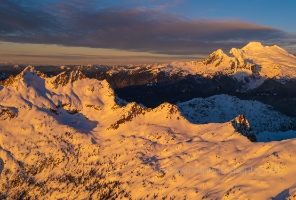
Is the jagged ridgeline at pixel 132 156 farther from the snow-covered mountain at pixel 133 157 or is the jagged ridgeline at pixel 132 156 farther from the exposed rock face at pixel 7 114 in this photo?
the exposed rock face at pixel 7 114

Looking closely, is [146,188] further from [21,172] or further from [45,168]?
[21,172]

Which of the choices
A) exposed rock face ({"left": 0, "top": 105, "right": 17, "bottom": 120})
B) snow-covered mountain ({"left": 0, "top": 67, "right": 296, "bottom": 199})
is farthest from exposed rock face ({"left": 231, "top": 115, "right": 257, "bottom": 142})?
exposed rock face ({"left": 0, "top": 105, "right": 17, "bottom": 120})

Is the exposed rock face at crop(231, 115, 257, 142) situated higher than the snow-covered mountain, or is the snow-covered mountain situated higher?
the exposed rock face at crop(231, 115, 257, 142)

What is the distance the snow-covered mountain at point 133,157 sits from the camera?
343ft

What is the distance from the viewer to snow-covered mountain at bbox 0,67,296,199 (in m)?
104

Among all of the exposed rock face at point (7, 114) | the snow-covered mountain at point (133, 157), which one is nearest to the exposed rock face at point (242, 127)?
the snow-covered mountain at point (133, 157)

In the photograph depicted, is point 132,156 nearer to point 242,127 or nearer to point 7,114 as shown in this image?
point 242,127

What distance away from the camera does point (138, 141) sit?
158125 mm

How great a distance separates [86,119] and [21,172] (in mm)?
47822

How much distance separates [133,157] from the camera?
146m

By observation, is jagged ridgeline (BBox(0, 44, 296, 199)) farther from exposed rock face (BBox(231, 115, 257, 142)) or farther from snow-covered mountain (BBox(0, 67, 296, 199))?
exposed rock face (BBox(231, 115, 257, 142))

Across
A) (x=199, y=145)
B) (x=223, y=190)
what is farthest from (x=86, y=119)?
(x=223, y=190)

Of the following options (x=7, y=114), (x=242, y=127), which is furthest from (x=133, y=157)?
(x=7, y=114)

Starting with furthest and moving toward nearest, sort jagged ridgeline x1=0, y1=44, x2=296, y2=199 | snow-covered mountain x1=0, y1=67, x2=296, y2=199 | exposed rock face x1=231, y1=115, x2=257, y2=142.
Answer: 1. exposed rock face x1=231, y1=115, x2=257, y2=142
2. jagged ridgeline x1=0, y1=44, x2=296, y2=199
3. snow-covered mountain x1=0, y1=67, x2=296, y2=199
